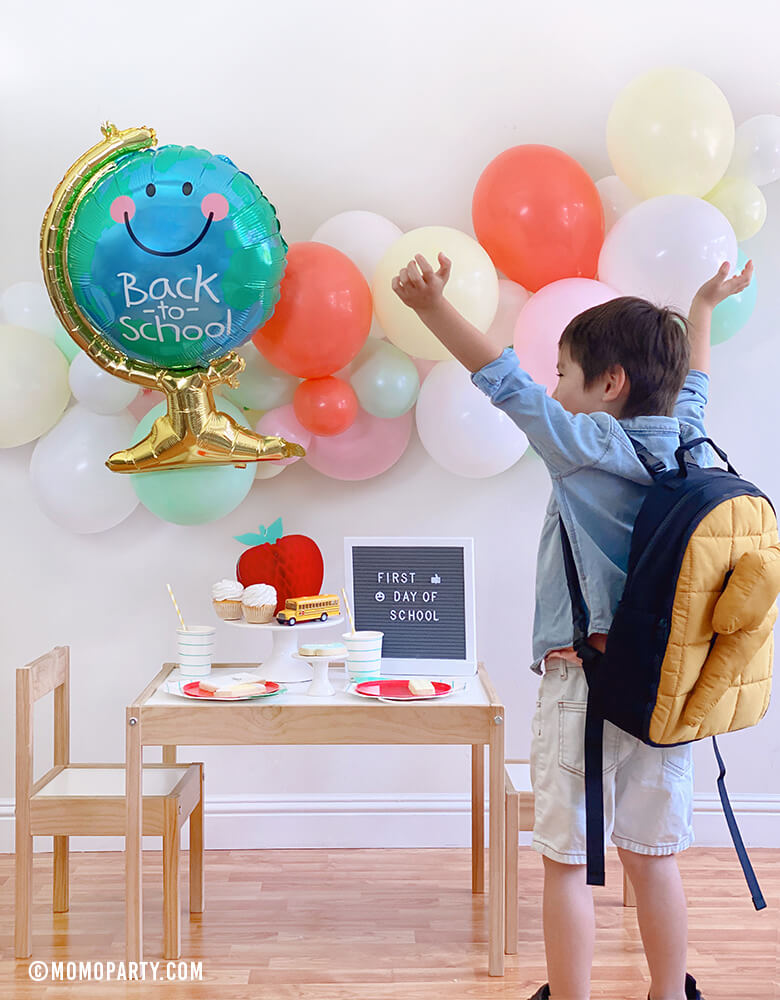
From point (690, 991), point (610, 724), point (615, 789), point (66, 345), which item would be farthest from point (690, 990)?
point (66, 345)

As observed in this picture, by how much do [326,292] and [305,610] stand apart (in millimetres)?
663

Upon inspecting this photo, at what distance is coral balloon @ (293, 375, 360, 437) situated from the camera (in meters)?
2.13

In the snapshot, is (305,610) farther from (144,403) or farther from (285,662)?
(144,403)

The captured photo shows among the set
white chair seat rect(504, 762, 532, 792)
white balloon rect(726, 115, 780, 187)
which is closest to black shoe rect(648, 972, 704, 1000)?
white chair seat rect(504, 762, 532, 792)

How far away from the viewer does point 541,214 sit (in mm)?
2062

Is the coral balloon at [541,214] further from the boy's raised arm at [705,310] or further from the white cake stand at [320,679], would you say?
the white cake stand at [320,679]

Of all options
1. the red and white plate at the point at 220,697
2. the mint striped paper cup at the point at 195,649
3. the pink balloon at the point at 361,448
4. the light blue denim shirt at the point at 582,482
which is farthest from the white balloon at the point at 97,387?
the light blue denim shirt at the point at 582,482

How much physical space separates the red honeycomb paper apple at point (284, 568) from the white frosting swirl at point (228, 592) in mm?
34

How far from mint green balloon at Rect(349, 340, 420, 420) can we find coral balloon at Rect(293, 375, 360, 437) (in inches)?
1.5

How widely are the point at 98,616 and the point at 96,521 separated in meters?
0.32

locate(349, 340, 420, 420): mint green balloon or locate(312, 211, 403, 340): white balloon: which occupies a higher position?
locate(312, 211, 403, 340): white balloon

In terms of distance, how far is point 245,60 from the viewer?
2400mm

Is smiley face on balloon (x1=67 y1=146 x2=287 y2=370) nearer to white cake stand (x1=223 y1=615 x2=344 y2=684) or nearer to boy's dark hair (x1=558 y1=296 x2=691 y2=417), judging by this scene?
white cake stand (x1=223 y1=615 x2=344 y2=684)

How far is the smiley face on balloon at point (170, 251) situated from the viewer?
1.87m
